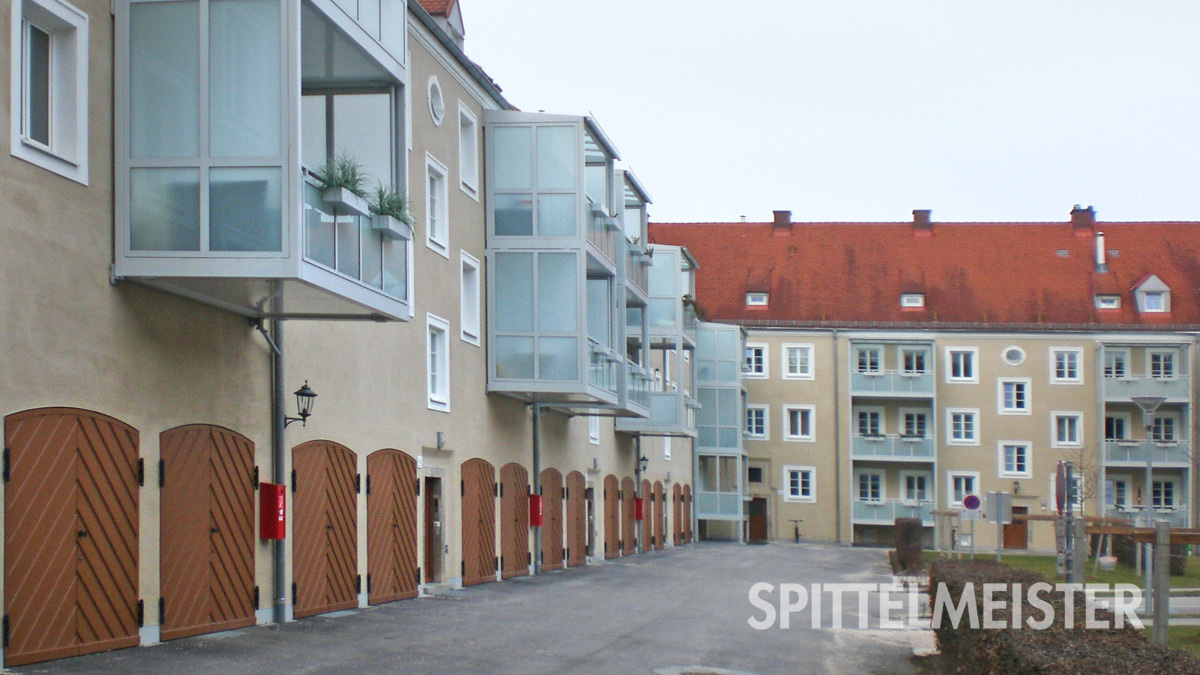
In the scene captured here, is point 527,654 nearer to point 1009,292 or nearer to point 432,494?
point 432,494

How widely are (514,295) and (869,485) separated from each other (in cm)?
4003

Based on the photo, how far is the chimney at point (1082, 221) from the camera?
6900 centimetres

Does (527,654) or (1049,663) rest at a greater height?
(1049,663)

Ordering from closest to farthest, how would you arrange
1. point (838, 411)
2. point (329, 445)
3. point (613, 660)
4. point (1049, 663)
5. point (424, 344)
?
point (1049, 663) → point (613, 660) → point (329, 445) → point (424, 344) → point (838, 411)

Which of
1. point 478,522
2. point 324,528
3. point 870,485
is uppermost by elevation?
point 324,528

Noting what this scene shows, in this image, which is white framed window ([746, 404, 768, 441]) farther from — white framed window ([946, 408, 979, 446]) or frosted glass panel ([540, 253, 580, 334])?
frosted glass panel ([540, 253, 580, 334])

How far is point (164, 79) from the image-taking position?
46.1 feet

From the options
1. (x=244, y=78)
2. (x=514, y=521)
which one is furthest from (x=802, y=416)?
(x=244, y=78)

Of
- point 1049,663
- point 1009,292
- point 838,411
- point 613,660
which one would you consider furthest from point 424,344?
point 1009,292

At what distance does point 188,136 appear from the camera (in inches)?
550

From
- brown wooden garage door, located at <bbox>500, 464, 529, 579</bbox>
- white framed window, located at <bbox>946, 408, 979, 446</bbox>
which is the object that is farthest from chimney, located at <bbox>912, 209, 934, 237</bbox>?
brown wooden garage door, located at <bbox>500, 464, 529, 579</bbox>

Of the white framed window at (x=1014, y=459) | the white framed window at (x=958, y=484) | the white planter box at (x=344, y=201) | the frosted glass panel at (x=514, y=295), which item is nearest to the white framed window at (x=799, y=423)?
the white framed window at (x=958, y=484)

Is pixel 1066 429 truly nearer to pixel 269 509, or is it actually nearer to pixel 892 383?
pixel 892 383

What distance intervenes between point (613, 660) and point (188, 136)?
6.87m
